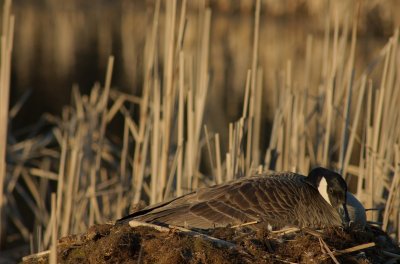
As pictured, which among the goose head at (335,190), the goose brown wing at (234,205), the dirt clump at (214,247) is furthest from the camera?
the goose head at (335,190)

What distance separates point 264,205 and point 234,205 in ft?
0.70

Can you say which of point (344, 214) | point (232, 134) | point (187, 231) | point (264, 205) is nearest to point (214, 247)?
point (187, 231)

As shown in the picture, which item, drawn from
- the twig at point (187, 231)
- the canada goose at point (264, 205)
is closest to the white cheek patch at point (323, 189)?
the canada goose at point (264, 205)

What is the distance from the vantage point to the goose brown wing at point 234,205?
4.66m

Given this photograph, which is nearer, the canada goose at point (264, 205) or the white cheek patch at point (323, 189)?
the canada goose at point (264, 205)

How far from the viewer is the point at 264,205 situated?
191 inches

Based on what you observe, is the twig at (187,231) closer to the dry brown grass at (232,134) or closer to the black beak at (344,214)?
the black beak at (344,214)

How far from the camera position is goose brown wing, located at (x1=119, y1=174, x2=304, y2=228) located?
15.3 ft

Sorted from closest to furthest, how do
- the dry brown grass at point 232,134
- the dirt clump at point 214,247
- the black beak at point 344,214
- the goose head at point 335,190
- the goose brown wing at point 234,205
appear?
the dirt clump at point 214,247 → the goose brown wing at point 234,205 → the black beak at point 344,214 → the goose head at point 335,190 → the dry brown grass at point 232,134

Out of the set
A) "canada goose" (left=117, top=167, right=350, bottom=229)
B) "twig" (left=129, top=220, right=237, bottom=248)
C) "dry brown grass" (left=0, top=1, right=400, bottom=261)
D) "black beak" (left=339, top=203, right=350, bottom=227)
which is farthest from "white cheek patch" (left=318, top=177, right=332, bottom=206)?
"twig" (left=129, top=220, right=237, bottom=248)

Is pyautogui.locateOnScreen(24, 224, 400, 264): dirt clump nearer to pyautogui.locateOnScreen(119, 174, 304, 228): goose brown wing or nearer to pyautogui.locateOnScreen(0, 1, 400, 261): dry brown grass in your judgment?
pyautogui.locateOnScreen(119, 174, 304, 228): goose brown wing

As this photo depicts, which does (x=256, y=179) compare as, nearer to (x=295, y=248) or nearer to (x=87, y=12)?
(x=295, y=248)

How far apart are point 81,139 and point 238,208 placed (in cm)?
262

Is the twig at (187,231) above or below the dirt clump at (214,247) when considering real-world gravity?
above
